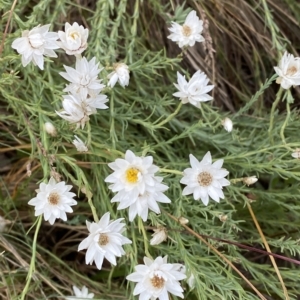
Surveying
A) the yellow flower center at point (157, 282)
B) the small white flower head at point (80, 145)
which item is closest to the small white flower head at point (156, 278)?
the yellow flower center at point (157, 282)

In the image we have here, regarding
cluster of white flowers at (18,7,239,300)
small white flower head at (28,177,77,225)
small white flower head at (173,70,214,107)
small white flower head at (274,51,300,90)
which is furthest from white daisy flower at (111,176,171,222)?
small white flower head at (274,51,300,90)

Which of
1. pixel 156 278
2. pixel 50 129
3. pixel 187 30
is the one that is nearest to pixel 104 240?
pixel 156 278

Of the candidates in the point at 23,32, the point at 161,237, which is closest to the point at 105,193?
the point at 161,237

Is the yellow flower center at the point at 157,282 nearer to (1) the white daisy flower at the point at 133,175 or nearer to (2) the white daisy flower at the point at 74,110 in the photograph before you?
(1) the white daisy flower at the point at 133,175

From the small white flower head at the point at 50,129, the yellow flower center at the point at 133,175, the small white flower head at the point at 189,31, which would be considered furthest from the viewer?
the small white flower head at the point at 189,31

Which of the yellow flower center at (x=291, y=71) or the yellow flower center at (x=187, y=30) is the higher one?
the yellow flower center at (x=291, y=71)

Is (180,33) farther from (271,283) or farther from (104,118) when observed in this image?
(271,283)
